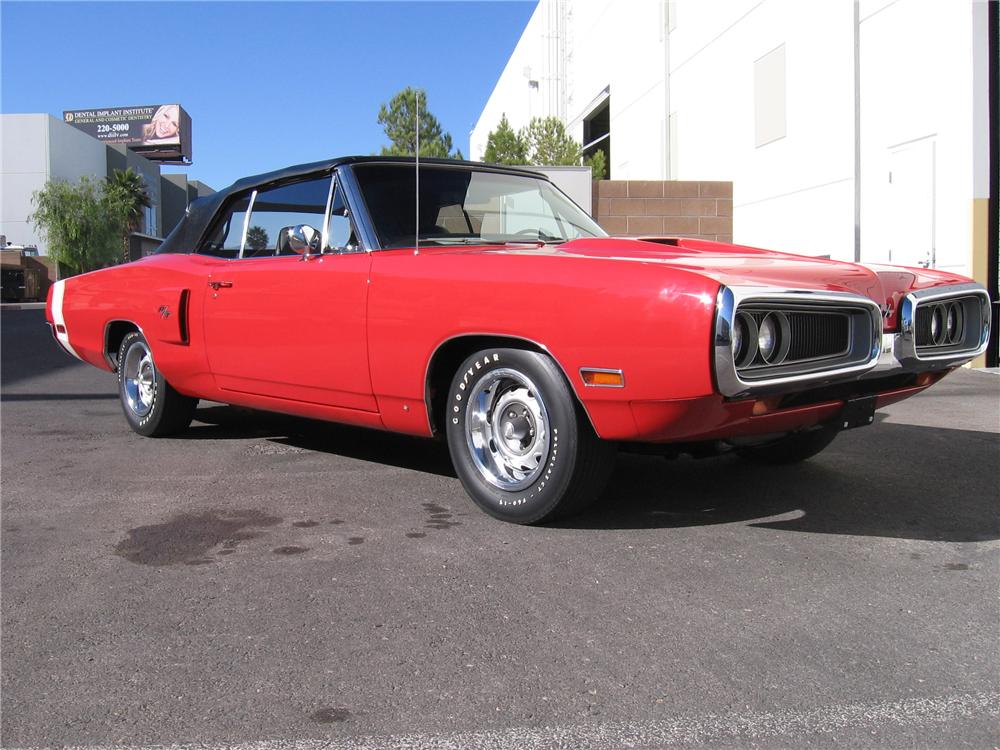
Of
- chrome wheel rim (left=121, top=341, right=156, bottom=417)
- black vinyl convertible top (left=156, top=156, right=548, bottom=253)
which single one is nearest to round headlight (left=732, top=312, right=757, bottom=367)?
black vinyl convertible top (left=156, top=156, right=548, bottom=253)

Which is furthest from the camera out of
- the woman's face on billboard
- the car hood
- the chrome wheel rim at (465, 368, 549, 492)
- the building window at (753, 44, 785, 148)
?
the woman's face on billboard

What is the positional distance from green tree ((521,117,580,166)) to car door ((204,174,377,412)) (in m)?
25.1

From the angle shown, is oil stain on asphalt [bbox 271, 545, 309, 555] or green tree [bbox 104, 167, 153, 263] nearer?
oil stain on asphalt [bbox 271, 545, 309, 555]

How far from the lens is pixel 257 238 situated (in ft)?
16.2

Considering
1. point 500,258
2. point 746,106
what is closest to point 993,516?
point 500,258

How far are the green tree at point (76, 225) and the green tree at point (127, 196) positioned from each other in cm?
318

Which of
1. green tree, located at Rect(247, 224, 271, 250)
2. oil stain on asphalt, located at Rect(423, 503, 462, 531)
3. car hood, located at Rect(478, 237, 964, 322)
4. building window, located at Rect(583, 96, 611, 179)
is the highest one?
building window, located at Rect(583, 96, 611, 179)

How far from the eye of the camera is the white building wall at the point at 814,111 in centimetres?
1016

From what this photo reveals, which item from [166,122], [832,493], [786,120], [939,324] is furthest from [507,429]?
[166,122]

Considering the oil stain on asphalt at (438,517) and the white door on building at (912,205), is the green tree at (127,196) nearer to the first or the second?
the white door on building at (912,205)

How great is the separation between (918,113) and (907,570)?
363 inches

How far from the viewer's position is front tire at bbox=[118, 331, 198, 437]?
5.51 m

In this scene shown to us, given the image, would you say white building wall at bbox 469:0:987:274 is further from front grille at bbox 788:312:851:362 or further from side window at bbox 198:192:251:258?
side window at bbox 198:192:251:258

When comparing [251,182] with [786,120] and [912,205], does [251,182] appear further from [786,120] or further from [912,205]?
[786,120]
